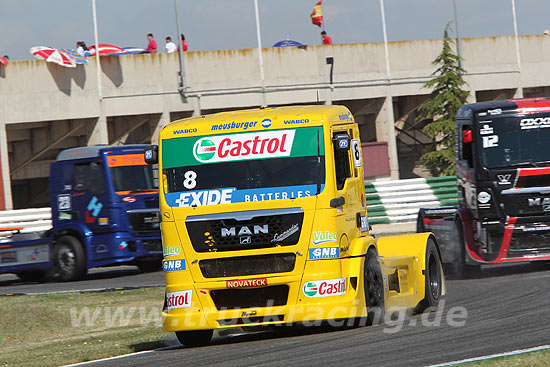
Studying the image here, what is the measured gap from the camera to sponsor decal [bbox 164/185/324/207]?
10.5m

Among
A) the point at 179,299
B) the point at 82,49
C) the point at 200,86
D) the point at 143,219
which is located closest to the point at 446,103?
the point at 200,86

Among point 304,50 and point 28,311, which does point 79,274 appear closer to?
point 28,311

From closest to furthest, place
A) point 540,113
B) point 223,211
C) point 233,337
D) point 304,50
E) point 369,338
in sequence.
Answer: point 369,338 < point 223,211 < point 233,337 < point 540,113 < point 304,50

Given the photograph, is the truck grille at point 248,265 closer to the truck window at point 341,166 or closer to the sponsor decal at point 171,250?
the sponsor decal at point 171,250

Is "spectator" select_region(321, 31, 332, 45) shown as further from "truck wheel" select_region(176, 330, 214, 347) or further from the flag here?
"truck wheel" select_region(176, 330, 214, 347)

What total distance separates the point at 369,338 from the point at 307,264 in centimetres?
105

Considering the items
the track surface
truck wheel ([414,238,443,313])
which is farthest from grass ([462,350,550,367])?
the track surface

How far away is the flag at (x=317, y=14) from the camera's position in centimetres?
4581

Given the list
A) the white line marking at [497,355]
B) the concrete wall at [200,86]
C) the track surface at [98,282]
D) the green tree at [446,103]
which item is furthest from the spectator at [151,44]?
the white line marking at [497,355]

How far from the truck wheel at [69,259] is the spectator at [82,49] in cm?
1704

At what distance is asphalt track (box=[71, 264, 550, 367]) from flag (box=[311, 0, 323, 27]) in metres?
34.5

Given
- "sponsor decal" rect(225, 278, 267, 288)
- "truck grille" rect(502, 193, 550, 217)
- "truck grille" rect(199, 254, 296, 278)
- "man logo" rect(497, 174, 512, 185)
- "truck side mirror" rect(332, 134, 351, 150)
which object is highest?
"truck side mirror" rect(332, 134, 351, 150)

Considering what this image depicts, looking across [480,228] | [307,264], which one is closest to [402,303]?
[307,264]

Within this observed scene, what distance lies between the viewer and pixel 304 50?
41.4 metres
